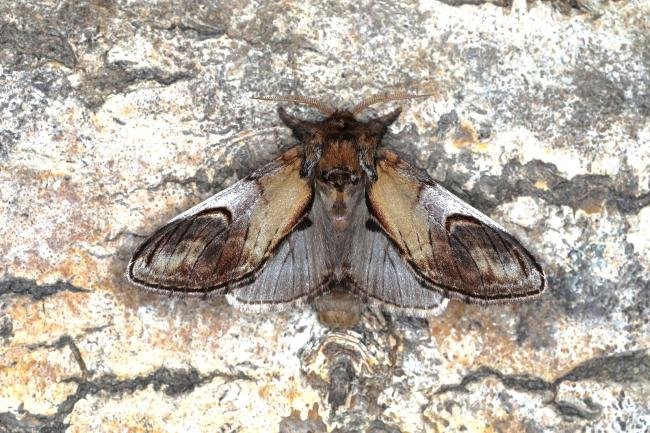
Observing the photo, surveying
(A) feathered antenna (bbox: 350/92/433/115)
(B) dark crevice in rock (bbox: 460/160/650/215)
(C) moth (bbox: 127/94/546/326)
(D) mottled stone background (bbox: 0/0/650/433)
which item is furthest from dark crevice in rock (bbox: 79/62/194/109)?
(B) dark crevice in rock (bbox: 460/160/650/215)

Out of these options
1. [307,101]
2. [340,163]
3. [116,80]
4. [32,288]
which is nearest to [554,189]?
[340,163]

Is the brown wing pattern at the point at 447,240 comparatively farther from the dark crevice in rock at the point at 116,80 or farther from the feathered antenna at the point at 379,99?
the dark crevice in rock at the point at 116,80

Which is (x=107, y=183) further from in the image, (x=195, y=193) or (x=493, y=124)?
(x=493, y=124)

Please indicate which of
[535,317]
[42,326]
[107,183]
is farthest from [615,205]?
[42,326]

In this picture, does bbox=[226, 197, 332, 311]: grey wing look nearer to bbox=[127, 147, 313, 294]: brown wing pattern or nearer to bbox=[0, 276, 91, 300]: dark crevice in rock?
bbox=[127, 147, 313, 294]: brown wing pattern

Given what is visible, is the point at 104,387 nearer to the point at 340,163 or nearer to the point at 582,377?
the point at 340,163

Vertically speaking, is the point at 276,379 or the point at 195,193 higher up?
the point at 195,193

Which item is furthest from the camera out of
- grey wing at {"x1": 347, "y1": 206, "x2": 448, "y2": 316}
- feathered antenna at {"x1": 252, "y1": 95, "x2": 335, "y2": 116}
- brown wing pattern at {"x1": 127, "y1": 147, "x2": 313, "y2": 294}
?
feathered antenna at {"x1": 252, "y1": 95, "x2": 335, "y2": 116}
